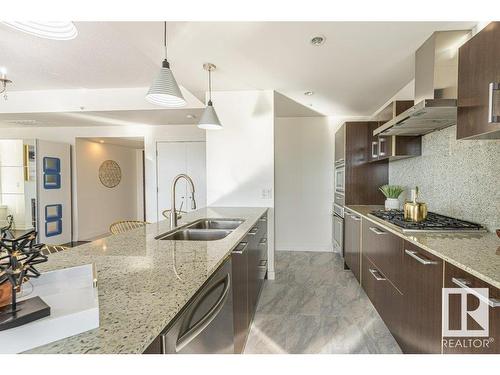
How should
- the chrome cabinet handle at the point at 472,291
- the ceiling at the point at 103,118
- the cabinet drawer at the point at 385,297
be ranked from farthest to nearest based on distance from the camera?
the ceiling at the point at 103,118
the cabinet drawer at the point at 385,297
the chrome cabinet handle at the point at 472,291

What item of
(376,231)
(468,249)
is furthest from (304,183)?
(468,249)

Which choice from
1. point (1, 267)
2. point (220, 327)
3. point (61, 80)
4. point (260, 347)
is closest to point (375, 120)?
point (260, 347)

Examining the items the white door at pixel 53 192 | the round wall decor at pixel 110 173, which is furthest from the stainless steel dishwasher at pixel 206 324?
the round wall decor at pixel 110 173

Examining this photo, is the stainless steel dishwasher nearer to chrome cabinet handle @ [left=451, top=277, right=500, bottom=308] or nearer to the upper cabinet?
chrome cabinet handle @ [left=451, top=277, right=500, bottom=308]

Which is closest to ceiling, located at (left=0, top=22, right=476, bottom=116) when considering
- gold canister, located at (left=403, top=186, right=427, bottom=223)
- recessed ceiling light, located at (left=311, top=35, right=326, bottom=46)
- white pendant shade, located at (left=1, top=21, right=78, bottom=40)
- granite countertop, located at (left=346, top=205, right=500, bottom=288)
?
recessed ceiling light, located at (left=311, top=35, right=326, bottom=46)

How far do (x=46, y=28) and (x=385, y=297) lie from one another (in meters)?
2.67

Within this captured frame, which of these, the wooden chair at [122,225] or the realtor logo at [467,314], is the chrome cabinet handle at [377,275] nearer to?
the realtor logo at [467,314]

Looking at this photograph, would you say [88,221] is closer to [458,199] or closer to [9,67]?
[9,67]

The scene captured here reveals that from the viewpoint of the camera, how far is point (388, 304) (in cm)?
200

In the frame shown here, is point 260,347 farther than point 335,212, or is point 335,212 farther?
point 335,212

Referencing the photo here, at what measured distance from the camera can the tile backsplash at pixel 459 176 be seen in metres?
1.70

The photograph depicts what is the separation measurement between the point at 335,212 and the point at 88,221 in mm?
5153

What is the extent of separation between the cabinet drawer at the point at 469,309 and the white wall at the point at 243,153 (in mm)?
2208
